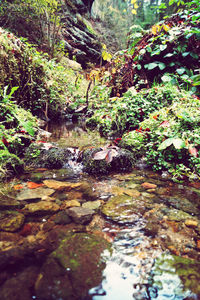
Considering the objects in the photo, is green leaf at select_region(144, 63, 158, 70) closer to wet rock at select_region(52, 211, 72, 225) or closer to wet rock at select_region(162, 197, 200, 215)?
wet rock at select_region(162, 197, 200, 215)

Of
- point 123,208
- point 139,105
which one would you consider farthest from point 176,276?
point 139,105

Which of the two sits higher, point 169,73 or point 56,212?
point 169,73

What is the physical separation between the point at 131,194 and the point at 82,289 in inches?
44.2

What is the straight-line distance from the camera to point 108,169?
2424 millimetres

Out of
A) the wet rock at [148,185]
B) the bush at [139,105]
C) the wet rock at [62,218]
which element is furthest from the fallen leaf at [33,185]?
the bush at [139,105]

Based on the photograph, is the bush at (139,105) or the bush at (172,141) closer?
the bush at (172,141)

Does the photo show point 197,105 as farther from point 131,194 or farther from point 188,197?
point 131,194

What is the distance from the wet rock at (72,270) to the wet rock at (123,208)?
339mm

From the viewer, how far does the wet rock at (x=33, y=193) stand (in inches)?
65.7

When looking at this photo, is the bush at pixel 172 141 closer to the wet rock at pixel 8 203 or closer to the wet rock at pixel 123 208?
the wet rock at pixel 123 208

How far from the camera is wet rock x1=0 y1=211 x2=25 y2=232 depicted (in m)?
1.24

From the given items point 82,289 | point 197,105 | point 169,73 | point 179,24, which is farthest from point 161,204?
point 179,24

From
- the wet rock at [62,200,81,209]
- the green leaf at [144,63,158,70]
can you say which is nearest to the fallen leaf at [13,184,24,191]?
the wet rock at [62,200,81,209]

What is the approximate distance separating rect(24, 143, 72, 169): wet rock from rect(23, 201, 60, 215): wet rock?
3.03ft
